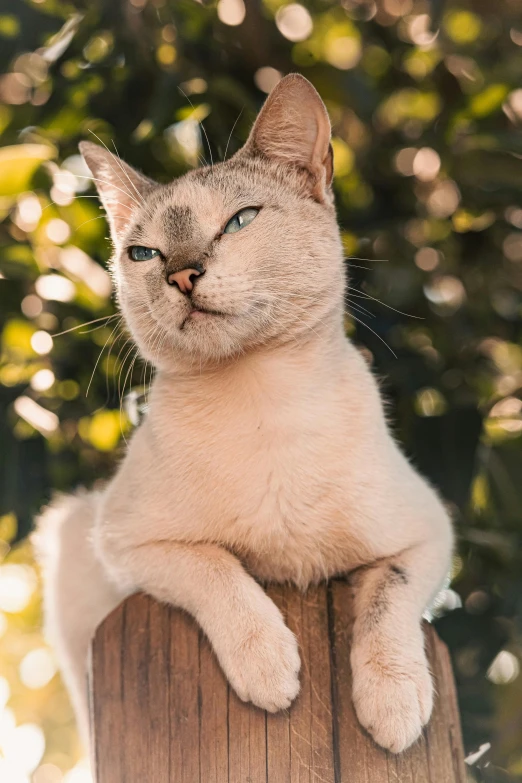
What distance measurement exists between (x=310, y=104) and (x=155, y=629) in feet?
4.22

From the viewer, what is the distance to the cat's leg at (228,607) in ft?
5.53

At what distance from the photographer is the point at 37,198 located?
117 inches

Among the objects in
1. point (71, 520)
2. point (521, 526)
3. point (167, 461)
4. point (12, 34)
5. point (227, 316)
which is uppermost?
point (12, 34)

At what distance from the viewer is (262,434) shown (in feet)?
6.54

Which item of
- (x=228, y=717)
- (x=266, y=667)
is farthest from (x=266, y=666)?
(x=228, y=717)

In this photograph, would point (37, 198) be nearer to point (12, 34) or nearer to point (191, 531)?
point (12, 34)

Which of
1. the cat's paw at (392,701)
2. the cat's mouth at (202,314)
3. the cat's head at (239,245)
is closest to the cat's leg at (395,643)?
the cat's paw at (392,701)

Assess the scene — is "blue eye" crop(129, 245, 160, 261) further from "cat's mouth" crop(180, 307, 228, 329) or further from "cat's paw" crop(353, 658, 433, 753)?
"cat's paw" crop(353, 658, 433, 753)

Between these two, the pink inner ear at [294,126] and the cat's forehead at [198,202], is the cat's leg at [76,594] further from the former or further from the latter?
the pink inner ear at [294,126]

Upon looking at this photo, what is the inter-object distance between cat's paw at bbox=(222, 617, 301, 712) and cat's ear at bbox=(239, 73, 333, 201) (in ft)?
3.58

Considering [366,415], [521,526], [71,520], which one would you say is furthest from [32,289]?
[521,526]

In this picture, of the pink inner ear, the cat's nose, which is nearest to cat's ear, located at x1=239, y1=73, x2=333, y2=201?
the pink inner ear

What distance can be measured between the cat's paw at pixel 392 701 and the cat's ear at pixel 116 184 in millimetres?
1293

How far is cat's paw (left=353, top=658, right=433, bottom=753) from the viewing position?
1649mm
